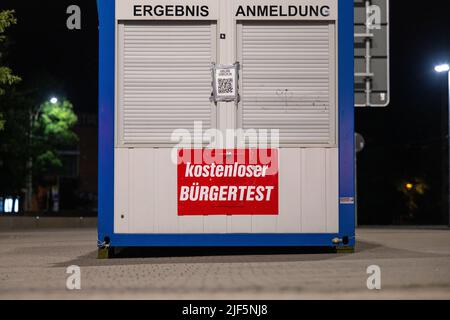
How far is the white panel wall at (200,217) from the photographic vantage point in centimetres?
1302

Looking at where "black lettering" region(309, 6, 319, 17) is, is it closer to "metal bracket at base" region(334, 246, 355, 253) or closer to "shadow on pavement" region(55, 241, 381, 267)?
"metal bracket at base" region(334, 246, 355, 253)

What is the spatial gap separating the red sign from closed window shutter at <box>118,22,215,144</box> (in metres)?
0.53

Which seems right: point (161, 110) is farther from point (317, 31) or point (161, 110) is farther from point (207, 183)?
point (317, 31)

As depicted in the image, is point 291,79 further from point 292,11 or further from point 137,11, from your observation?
point 137,11

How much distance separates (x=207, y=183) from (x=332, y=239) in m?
2.04

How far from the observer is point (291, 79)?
13234mm

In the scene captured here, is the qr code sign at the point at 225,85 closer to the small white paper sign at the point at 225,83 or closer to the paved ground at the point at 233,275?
the small white paper sign at the point at 225,83

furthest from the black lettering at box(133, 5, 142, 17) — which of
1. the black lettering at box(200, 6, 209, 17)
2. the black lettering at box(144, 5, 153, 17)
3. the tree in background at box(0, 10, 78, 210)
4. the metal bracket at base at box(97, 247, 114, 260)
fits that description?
the tree in background at box(0, 10, 78, 210)

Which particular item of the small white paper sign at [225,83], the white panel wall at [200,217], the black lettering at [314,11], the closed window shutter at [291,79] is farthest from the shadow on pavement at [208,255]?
the black lettering at [314,11]

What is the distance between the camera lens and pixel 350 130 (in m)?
13.1

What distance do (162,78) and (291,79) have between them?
6.34ft

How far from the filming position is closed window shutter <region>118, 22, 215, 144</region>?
43.0 feet
